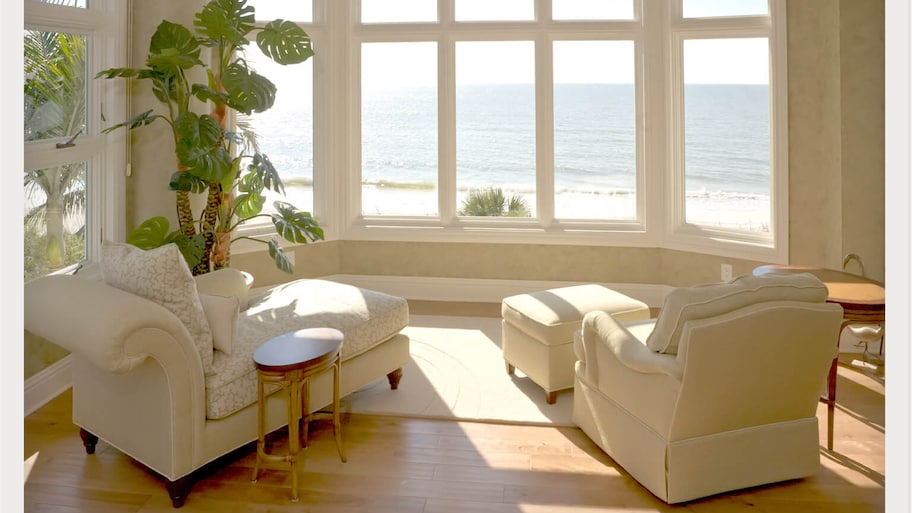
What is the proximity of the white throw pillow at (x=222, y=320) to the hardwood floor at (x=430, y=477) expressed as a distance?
55 cm

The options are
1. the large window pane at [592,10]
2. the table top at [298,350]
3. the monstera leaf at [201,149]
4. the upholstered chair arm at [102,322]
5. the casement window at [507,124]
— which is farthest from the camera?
the large window pane at [592,10]

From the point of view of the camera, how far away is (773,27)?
5258 millimetres

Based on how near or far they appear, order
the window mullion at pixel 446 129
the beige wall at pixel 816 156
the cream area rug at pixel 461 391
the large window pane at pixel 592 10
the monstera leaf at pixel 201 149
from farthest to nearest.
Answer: the window mullion at pixel 446 129, the large window pane at pixel 592 10, the beige wall at pixel 816 156, the monstera leaf at pixel 201 149, the cream area rug at pixel 461 391

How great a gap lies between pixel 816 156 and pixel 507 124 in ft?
7.90

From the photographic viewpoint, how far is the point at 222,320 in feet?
10.7

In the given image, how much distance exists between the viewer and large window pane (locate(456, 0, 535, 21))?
20.6 feet

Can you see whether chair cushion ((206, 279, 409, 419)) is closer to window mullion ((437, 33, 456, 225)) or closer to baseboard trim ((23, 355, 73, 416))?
baseboard trim ((23, 355, 73, 416))

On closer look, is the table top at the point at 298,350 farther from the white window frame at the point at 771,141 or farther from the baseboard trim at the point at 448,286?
the white window frame at the point at 771,141

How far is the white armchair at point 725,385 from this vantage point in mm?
2812

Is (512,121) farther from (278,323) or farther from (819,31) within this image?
(278,323)

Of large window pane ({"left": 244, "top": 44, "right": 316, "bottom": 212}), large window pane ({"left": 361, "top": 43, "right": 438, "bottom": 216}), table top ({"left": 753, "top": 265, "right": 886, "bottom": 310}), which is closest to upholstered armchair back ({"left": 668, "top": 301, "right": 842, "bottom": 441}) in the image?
table top ({"left": 753, "top": 265, "right": 886, "bottom": 310})

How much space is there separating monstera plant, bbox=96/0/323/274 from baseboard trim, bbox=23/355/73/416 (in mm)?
839

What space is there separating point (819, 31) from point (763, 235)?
1436 mm

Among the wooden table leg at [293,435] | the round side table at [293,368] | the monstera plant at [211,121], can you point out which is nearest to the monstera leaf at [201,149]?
the monstera plant at [211,121]
